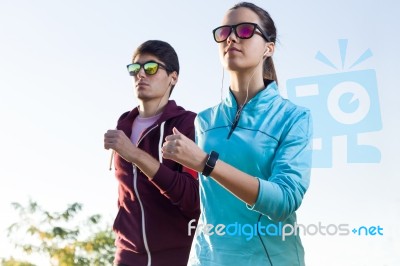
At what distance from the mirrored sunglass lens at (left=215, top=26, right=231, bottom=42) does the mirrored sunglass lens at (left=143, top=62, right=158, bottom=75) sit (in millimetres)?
1536

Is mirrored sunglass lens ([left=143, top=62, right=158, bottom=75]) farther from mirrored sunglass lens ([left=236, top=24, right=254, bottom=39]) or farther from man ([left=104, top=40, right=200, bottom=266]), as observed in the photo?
mirrored sunglass lens ([left=236, top=24, right=254, bottom=39])

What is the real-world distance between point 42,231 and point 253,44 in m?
10.7

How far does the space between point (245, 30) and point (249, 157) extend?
588 mm

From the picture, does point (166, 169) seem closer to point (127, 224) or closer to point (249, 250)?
point (127, 224)

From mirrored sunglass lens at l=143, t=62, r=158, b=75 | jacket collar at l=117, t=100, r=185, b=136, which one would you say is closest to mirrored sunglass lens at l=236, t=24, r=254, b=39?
jacket collar at l=117, t=100, r=185, b=136

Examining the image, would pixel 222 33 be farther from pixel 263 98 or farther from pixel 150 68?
pixel 150 68

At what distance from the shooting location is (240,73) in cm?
313

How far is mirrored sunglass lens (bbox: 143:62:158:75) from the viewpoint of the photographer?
4703 millimetres

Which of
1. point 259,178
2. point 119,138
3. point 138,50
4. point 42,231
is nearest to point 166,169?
point 119,138

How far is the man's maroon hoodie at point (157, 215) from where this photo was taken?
4.11m

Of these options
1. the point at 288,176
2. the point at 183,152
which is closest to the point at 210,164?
the point at 183,152

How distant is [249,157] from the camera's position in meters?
2.94

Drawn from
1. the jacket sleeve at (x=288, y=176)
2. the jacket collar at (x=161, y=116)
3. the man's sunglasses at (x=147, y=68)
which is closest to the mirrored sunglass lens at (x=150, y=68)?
the man's sunglasses at (x=147, y=68)

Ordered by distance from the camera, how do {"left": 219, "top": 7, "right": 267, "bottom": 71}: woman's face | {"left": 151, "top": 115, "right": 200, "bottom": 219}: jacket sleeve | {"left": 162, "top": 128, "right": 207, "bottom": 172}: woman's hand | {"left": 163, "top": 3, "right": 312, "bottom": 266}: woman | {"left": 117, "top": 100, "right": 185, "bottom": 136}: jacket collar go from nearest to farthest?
{"left": 162, "top": 128, "right": 207, "bottom": 172}: woman's hand → {"left": 163, "top": 3, "right": 312, "bottom": 266}: woman → {"left": 219, "top": 7, "right": 267, "bottom": 71}: woman's face → {"left": 151, "top": 115, "right": 200, "bottom": 219}: jacket sleeve → {"left": 117, "top": 100, "right": 185, "bottom": 136}: jacket collar
